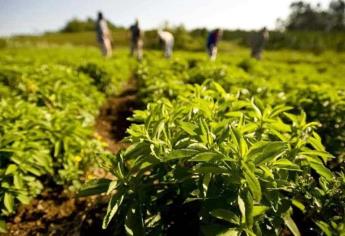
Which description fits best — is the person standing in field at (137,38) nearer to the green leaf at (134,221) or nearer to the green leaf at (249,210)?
the green leaf at (134,221)

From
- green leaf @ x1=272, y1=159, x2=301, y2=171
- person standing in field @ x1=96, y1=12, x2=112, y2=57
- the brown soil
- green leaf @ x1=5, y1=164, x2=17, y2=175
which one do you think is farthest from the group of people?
green leaf @ x1=272, y1=159, x2=301, y2=171

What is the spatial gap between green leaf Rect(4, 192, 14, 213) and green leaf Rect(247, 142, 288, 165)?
222cm

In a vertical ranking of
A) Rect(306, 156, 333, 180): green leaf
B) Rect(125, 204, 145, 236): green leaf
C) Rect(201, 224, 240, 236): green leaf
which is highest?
Rect(306, 156, 333, 180): green leaf

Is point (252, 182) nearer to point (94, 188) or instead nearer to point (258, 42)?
point (94, 188)

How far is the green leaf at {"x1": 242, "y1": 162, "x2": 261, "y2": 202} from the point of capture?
5.60 feet

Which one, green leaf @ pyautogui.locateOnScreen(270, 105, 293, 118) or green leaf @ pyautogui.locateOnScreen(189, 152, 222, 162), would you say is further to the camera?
green leaf @ pyautogui.locateOnScreen(270, 105, 293, 118)

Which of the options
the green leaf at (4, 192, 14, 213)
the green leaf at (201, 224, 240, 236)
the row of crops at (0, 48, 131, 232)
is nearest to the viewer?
the green leaf at (201, 224, 240, 236)

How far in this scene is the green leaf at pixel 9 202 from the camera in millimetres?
2939

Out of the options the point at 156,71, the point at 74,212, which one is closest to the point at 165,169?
the point at 74,212

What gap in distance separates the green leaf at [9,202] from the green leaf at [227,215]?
79.3 inches

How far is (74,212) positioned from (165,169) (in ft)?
4.93

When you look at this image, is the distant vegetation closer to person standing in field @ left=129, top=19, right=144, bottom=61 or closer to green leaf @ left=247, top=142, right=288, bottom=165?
person standing in field @ left=129, top=19, right=144, bottom=61

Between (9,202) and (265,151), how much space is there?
2.33m

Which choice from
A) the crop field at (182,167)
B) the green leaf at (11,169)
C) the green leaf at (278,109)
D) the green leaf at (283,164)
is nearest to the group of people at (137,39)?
the crop field at (182,167)
